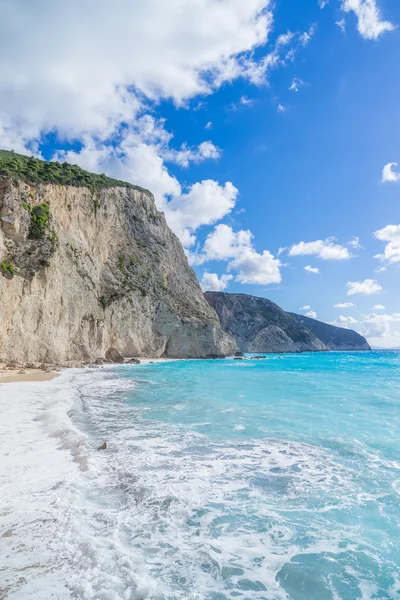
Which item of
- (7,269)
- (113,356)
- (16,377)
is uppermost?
(7,269)

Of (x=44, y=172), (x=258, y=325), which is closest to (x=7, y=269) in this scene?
(x=44, y=172)

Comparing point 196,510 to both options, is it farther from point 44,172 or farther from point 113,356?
point 44,172

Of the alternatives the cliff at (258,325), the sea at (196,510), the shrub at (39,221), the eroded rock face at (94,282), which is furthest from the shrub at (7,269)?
the cliff at (258,325)

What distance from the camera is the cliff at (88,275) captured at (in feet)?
107

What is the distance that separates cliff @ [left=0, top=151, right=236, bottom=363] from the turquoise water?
25718mm

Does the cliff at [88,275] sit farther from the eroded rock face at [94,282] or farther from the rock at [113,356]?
the rock at [113,356]

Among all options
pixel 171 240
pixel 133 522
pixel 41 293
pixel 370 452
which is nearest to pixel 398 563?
pixel 133 522

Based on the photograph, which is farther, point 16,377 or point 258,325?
point 258,325

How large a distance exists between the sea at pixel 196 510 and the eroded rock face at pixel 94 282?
24.7 metres

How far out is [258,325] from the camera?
144m

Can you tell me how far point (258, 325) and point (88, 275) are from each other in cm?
10634

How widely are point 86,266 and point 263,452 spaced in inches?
1668

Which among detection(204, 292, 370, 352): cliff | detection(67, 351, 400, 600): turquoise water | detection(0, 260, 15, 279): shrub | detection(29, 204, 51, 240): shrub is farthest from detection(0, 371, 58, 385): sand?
detection(204, 292, 370, 352): cliff

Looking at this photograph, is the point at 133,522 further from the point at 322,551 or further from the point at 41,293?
the point at 41,293
